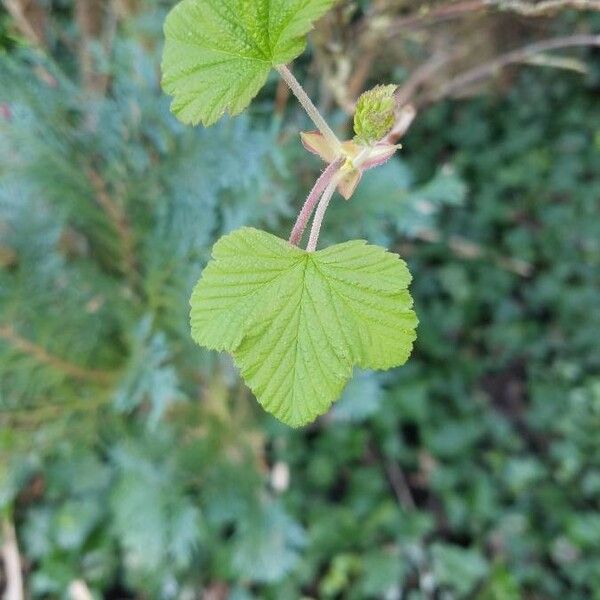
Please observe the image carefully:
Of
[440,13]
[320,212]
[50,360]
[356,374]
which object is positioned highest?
[320,212]

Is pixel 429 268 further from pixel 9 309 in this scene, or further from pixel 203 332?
pixel 203 332

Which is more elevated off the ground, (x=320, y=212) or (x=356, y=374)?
(x=320, y=212)

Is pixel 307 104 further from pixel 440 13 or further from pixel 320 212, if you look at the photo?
pixel 440 13

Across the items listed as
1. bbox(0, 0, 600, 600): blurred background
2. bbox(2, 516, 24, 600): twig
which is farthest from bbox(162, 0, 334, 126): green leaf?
bbox(2, 516, 24, 600): twig

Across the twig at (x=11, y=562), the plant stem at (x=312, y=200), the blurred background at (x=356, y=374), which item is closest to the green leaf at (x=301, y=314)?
the plant stem at (x=312, y=200)

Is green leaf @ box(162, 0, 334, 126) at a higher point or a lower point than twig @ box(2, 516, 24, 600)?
higher

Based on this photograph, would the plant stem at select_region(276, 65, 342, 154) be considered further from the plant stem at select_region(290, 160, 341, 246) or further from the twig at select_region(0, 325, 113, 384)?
the twig at select_region(0, 325, 113, 384)

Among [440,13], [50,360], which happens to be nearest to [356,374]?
[50,360]
